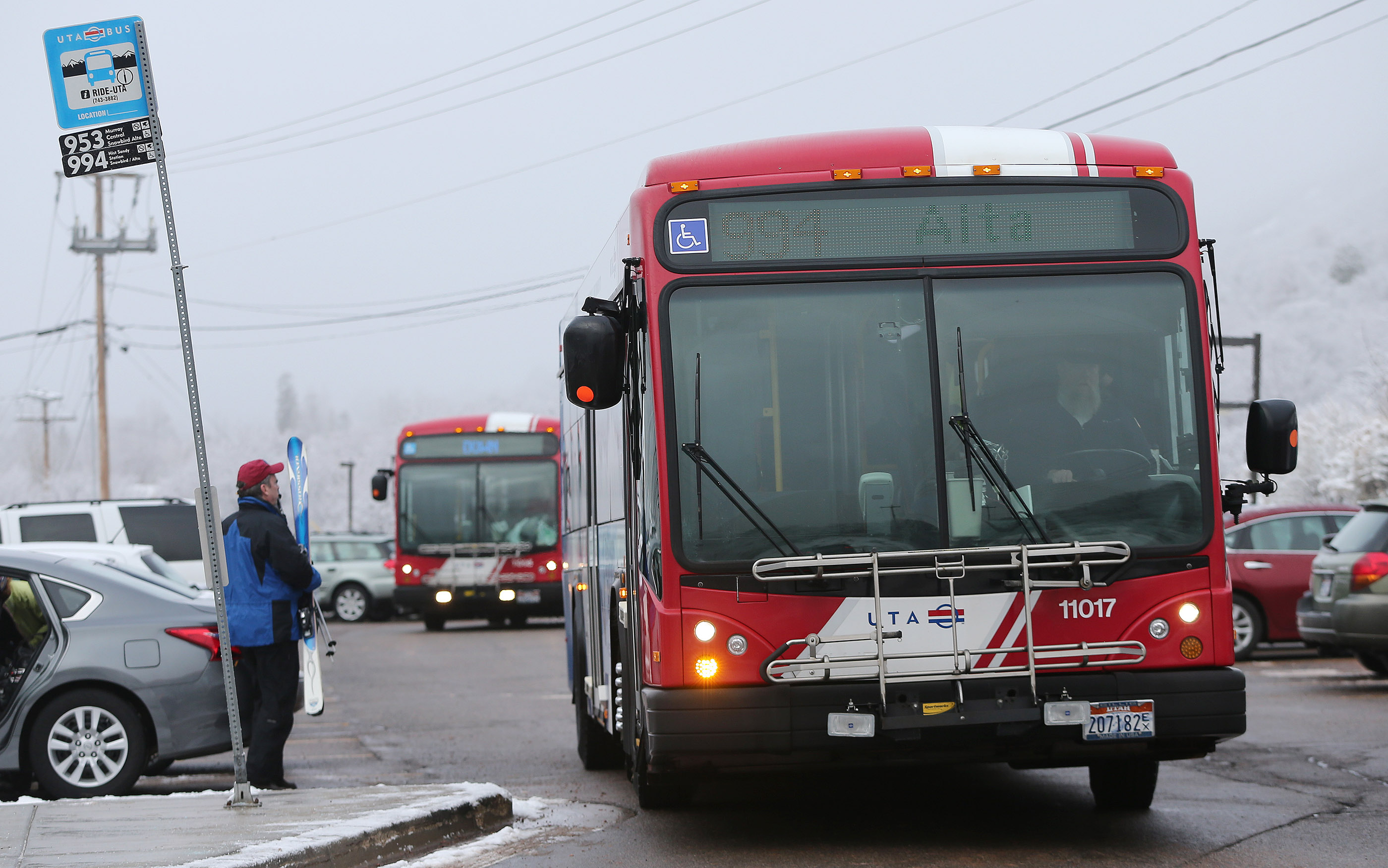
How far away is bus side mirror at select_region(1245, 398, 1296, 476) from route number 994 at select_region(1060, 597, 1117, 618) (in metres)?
0.96

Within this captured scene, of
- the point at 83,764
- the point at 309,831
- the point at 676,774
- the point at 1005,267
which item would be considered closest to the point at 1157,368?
the point at 1005,267

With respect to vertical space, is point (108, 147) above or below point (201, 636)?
above

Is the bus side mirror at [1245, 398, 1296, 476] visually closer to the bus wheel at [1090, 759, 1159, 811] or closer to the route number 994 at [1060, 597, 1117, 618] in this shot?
the route number 994 at [1060, 597, 1117, 618]

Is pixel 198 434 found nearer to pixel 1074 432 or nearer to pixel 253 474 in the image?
pixel 253 474

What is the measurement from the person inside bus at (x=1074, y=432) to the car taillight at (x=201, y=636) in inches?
201

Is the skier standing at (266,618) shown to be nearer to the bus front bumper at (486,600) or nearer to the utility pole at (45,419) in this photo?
the bus front bumper at (486,600)

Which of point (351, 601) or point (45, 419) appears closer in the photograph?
point (351, 601)

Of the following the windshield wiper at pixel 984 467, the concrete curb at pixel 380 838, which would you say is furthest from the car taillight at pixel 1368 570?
the concrete curb at pixel 380 838

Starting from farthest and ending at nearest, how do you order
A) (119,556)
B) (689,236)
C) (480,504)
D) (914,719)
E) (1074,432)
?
(480,504) < (119,556) < (689,236) < (1074,432) < (914,719)

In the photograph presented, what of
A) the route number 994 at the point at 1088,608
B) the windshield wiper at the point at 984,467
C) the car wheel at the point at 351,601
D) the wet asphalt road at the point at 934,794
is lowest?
the car wheel at the point at 351,601

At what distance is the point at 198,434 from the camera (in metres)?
7.54

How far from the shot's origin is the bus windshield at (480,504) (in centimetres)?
2678

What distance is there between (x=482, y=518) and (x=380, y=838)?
1999 centimetres

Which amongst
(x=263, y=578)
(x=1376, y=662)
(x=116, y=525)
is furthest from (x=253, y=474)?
(x=1376, y=662)
